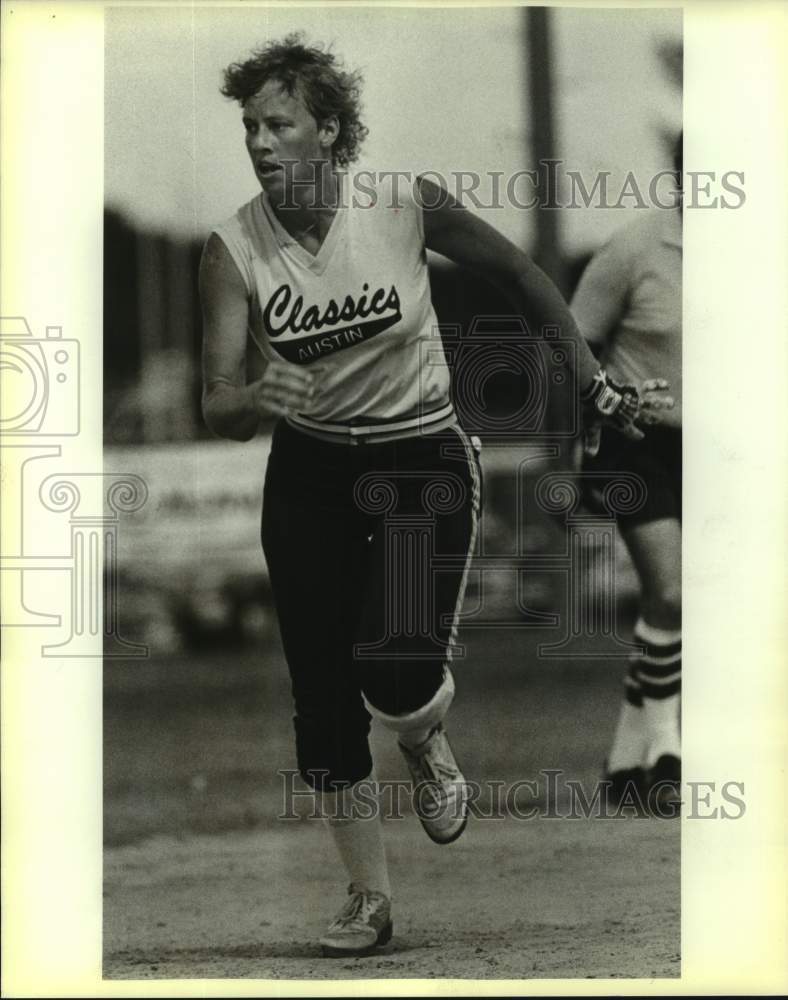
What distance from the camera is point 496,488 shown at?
5328mm

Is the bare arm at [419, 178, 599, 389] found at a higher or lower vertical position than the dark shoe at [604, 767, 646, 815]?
higher

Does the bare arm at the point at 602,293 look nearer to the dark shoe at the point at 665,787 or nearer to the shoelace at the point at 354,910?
the dark shoe at the point at 665,787

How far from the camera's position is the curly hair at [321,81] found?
17.3 feet

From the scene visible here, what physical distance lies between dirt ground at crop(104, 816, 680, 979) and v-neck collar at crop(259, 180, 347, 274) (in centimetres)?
219

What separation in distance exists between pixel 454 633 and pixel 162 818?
1360 millimetres

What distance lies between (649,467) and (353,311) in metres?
1.32

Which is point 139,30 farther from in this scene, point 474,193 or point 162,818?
point 162,818

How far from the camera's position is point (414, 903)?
17.4 feet

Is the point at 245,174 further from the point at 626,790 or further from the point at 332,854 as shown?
the point at 626,790

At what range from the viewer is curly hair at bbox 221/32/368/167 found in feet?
17.3

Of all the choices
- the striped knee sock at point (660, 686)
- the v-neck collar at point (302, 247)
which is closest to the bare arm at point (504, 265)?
the v-neck collar at point (302, 247)

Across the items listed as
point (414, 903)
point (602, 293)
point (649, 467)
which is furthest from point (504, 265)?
point (414, 903)

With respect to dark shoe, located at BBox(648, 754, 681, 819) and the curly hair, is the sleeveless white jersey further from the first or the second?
dark shoe, located at BBox(648, 754, 681, 819)

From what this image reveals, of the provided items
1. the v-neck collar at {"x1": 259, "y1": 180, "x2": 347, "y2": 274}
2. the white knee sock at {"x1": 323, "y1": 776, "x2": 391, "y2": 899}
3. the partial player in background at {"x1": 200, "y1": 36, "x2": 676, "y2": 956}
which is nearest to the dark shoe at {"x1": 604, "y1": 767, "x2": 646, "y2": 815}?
the partial player in background at {"x1": 200, "y1": 36, "x2": 676, "y2": 956}
